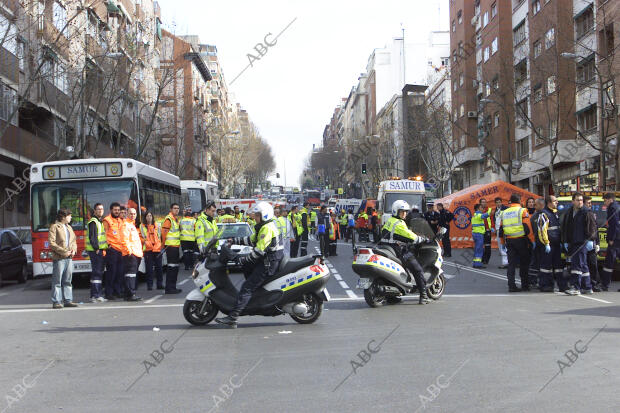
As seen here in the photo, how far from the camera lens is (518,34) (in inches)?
1806

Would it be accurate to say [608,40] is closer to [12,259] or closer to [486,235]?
[486,235]

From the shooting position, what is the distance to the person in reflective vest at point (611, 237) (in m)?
13.5

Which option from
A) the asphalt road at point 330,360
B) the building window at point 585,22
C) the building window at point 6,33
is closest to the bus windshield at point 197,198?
the building window at point 6,33

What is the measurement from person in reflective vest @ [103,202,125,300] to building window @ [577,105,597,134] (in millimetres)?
27258

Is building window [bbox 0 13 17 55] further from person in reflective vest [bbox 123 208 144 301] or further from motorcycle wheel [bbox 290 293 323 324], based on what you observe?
motorcycle wheel [bbox 290 293 323 324]

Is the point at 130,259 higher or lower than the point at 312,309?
higher

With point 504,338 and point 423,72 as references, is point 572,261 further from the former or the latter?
point 423,72

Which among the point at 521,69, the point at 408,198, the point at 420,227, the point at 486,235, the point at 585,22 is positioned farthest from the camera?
the point at 521,69

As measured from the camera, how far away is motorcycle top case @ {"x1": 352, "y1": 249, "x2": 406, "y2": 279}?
11320mm

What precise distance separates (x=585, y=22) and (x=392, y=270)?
2911cm

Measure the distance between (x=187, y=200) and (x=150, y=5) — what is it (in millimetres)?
28356

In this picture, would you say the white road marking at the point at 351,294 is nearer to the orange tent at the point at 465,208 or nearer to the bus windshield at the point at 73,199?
the bus windshield at the point at 73,199

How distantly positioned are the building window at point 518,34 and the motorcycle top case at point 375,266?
37.0 m

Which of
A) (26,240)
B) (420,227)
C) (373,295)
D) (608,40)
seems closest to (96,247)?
(373,295)
